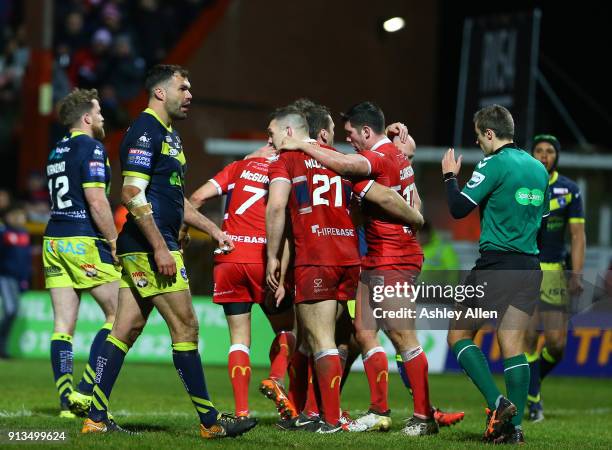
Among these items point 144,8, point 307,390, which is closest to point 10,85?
point 144,8

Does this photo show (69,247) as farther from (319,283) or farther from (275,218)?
(319,283)

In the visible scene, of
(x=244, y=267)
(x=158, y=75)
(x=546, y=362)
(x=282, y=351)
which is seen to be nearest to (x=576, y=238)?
(x=546, y=362)

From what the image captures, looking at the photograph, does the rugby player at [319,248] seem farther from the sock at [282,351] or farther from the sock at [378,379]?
the sock at [282,351]

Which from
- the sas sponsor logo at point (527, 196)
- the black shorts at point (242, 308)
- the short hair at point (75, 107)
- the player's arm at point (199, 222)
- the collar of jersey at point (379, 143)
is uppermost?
the short hair at point (75, 107)

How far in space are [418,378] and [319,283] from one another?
1.08 meters

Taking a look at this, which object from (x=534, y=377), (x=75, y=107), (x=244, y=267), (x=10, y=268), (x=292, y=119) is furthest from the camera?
(x=10, y=268)

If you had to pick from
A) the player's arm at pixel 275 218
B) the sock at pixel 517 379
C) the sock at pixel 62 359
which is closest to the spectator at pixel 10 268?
the sock at pixel 62 359

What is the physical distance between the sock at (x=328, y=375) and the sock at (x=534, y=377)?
304 cm

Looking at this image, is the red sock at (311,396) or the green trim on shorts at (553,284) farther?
the green trim on shorts at (553,284)

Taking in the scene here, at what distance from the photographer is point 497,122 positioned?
868 centimetres

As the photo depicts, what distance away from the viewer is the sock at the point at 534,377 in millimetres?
11008

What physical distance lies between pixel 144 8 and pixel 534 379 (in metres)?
14.5

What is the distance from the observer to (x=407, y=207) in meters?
8.93

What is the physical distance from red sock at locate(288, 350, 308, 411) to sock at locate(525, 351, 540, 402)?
95.5 inches
